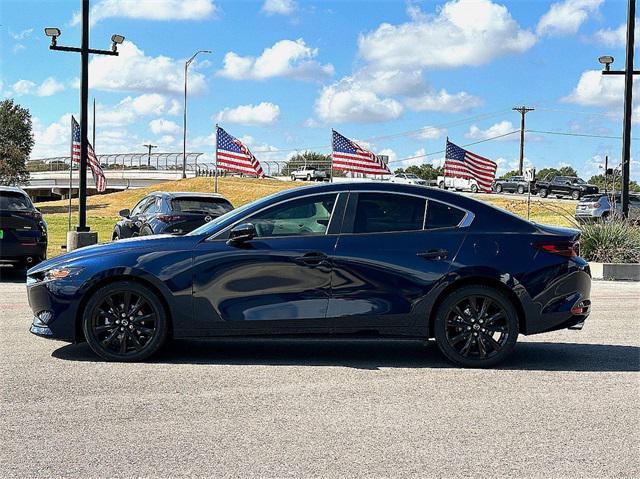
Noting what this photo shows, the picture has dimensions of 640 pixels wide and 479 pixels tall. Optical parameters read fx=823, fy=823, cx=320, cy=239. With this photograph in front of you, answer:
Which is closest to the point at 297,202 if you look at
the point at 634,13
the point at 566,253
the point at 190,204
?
the point at 566,253

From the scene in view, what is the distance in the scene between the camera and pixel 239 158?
30.5m

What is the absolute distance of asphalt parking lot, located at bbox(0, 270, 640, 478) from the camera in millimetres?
4691

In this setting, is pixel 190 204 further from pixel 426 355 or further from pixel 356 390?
pixel 356 390

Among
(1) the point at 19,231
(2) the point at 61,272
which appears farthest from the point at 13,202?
(2) the point at 61,272

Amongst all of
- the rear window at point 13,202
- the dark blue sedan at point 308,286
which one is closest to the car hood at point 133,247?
the dark blue sedan at point 308,286

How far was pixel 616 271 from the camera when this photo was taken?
687 inches

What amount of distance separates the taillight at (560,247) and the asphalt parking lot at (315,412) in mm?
1046

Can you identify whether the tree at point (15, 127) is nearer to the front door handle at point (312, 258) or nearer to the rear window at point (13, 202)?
the rear window at point (13, 202)

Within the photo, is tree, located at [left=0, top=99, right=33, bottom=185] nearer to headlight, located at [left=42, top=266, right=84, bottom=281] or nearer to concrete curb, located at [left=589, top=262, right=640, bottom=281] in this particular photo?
concrete curb, located at [left=589, top=262, right=640, bottom=281]

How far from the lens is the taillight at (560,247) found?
24.2 ft

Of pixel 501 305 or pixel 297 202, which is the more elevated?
pixel 297 202

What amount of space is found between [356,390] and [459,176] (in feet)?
83.0

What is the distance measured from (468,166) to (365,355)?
2374 cm

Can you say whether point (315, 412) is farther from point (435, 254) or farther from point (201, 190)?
point (201, 190)
